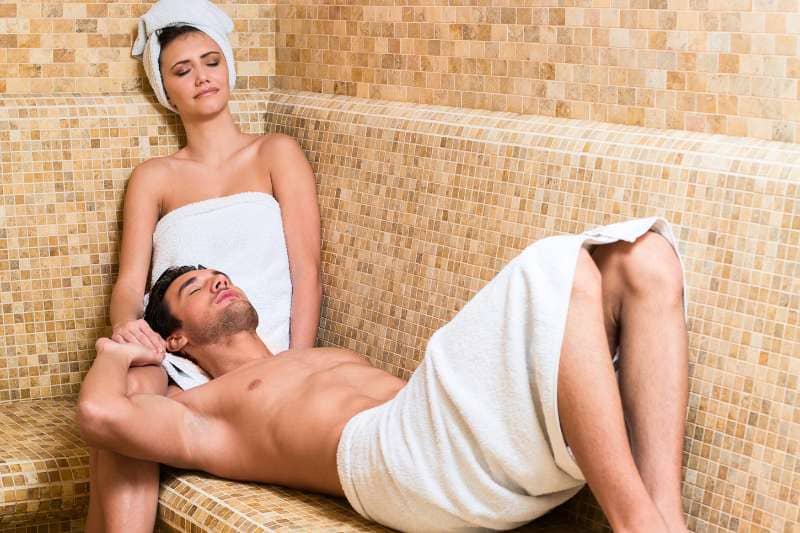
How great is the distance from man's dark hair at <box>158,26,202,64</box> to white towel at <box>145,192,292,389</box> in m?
0.44

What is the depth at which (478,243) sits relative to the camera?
7.97 feet

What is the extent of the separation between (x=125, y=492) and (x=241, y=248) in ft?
2.51

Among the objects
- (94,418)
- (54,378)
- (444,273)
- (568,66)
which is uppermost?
(568,66)

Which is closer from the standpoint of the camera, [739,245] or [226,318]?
[739,245]

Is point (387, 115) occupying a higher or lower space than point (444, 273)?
higher

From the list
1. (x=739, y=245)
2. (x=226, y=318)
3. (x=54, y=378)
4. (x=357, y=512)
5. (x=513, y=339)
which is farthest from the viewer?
(x=54, y=378)

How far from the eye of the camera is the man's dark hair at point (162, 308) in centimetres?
256

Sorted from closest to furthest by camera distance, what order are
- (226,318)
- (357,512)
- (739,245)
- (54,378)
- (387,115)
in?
(739,245) < (357,512) < (226,318) < (387,115) < (54,378)

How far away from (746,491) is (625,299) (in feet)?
1.20

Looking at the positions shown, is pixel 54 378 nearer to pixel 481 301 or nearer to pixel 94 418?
pixel 94 418

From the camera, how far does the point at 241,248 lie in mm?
2855

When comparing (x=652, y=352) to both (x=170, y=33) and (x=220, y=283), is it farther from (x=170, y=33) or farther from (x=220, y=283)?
(x=170, y=33)

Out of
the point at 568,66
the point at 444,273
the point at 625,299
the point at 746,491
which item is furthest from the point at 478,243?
the point at 746,491

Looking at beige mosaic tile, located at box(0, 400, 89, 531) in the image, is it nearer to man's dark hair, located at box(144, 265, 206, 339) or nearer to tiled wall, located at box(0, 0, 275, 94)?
man's dark hair, located at box(144, 265, 206, 339)
